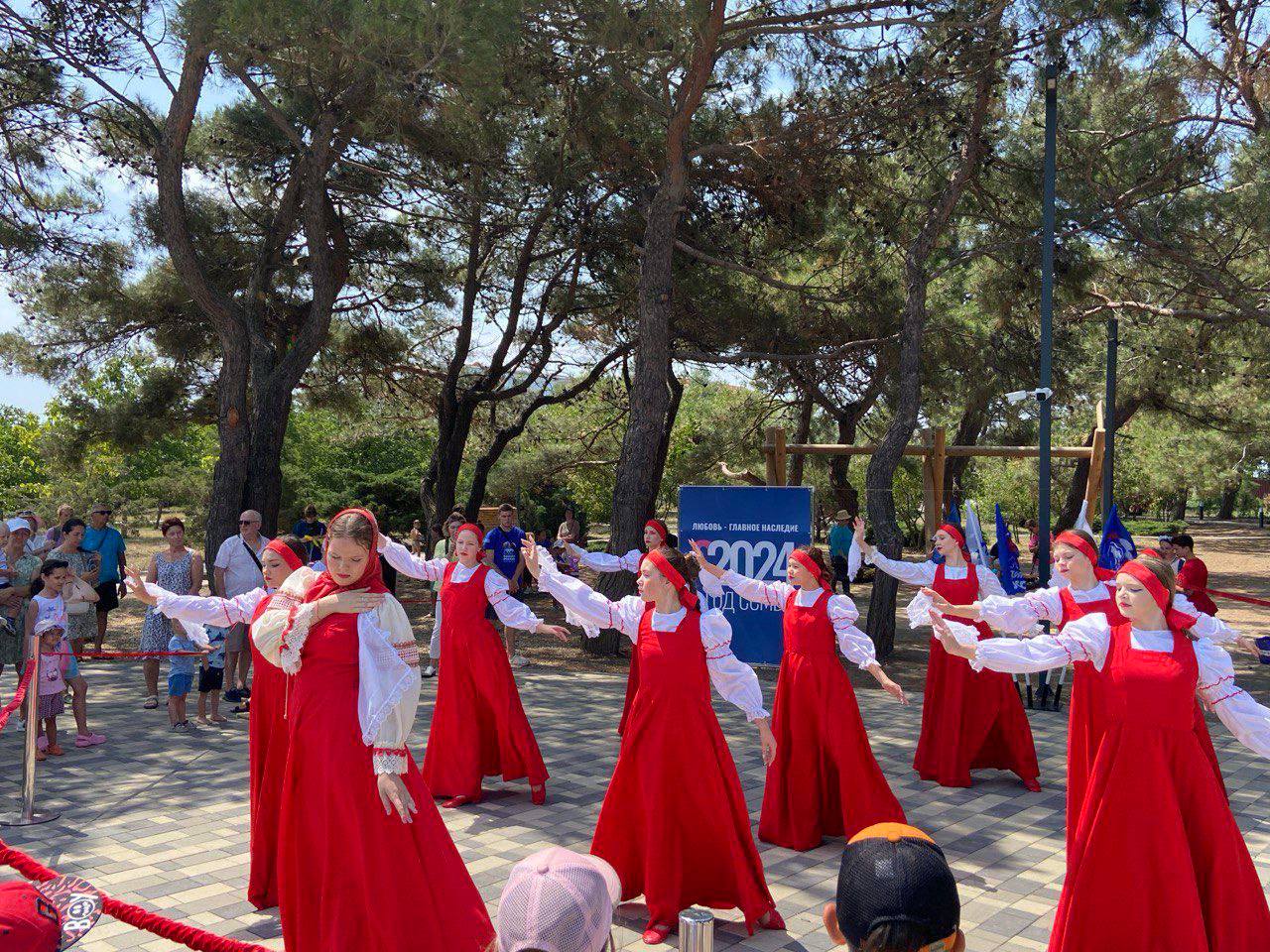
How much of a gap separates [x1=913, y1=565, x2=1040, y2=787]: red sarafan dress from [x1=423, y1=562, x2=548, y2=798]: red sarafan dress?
110 inches

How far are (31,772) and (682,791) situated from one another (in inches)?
151

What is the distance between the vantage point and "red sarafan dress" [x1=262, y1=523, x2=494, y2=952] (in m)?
4.09

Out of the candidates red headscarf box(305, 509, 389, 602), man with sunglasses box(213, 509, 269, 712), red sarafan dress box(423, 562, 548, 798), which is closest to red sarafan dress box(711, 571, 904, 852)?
red sarafan dress box(423, 562, 548, 798)

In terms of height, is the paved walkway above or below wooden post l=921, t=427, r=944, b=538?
below

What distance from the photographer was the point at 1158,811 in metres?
4.32

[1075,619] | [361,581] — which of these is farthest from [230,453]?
[1075,619]

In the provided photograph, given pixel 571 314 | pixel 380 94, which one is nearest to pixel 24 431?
pixel 571 314

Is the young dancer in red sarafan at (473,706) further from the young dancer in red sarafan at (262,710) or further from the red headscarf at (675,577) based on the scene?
the red headscarf at (675,577)

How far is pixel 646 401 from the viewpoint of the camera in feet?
45.2

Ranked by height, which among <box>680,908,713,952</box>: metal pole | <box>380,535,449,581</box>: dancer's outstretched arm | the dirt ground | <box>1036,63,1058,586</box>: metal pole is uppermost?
<box>1036,63,1058,586</box>: metal pole

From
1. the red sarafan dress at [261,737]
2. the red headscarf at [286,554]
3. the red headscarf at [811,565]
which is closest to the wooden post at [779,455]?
the red headscarf at [811,565]

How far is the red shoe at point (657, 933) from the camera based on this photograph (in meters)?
5.01

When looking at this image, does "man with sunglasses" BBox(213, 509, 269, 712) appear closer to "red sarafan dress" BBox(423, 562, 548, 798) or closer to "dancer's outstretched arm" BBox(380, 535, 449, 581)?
"dancer's outstretched arm" BBox(380, 535, 449, 581)

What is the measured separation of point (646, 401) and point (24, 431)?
36.1 meters
